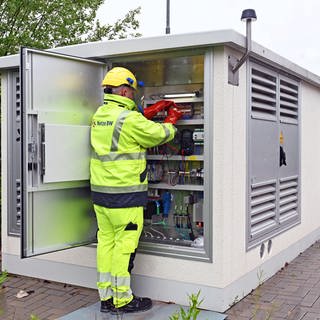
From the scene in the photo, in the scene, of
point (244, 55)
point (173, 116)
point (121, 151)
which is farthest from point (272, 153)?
point (121, 151)

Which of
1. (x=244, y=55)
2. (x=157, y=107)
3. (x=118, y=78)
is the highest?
(x=244, y=55)

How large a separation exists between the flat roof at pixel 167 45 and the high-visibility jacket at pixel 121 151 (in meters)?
0.57

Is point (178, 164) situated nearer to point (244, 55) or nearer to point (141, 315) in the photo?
point (244, 55)

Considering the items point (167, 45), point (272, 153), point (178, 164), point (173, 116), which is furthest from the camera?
point (272, 153)

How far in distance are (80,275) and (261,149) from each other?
7.90ft

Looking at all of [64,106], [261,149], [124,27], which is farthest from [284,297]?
[124,27]

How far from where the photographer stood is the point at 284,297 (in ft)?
16.9

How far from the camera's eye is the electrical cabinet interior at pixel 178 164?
532 centimetres

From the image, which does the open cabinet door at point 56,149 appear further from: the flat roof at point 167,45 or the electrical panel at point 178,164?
the electrical panel at point 178,164

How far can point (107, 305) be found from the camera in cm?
465

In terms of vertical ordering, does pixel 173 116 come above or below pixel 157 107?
below

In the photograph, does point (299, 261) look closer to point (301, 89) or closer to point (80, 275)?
point (301, 89)

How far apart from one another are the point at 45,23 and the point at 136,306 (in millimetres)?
7411

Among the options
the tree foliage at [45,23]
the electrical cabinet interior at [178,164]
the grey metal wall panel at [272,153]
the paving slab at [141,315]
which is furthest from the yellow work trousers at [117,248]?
the tree foliage at [45,23]
